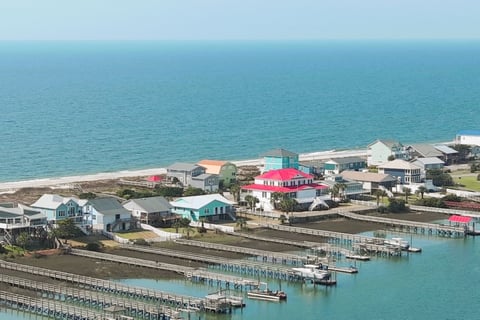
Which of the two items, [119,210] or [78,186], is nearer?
[119,210]

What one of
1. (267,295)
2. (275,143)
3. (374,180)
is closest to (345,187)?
(374,180)

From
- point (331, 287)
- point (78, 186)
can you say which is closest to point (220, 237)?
point (331, 287)

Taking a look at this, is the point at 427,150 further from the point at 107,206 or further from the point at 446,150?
the point at 107,206

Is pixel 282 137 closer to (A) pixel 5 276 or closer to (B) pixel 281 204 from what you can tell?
(B) pixel 281 204

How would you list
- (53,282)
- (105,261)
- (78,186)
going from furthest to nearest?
1. (78,186)
2. (105,261)
3. (53,282)

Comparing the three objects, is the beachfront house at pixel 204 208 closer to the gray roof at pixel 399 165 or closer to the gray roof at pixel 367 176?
the gray roof at pixel 367 176

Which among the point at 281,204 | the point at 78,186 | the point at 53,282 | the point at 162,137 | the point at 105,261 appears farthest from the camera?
the point at 162,137
